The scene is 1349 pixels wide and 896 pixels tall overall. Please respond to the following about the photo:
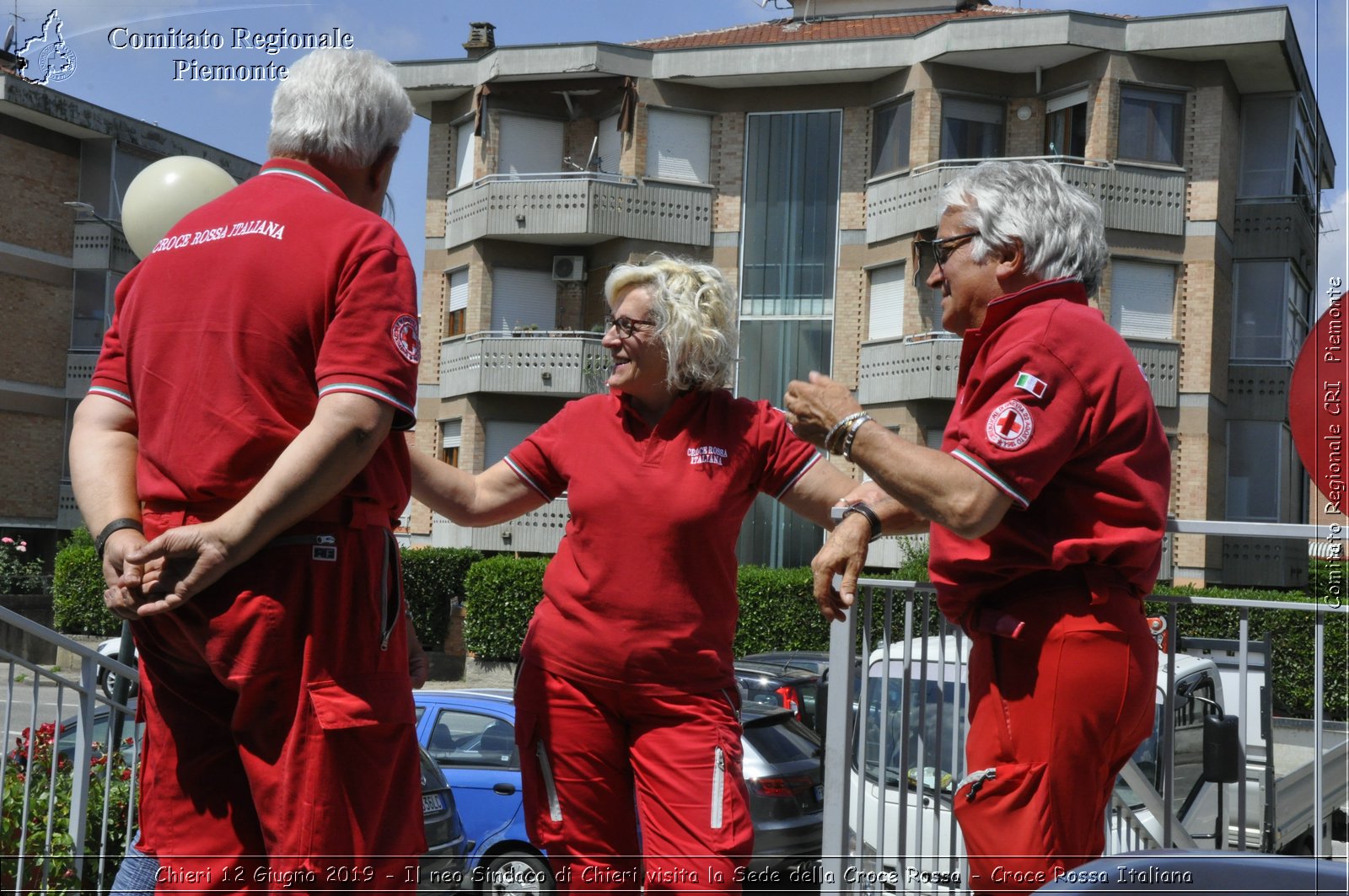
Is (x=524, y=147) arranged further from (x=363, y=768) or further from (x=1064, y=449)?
(x=363, y=768)

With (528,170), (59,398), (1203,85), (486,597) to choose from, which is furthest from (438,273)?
(1203,85)

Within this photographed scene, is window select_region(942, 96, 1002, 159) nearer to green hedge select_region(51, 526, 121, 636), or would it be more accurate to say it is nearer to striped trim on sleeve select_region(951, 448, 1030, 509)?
green hedge select_region(51, 526, 121, 636)

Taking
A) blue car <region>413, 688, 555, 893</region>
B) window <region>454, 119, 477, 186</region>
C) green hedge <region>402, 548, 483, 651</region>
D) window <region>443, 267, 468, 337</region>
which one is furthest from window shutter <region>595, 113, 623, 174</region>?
blue car <region>413, 688, 555, 893</region>

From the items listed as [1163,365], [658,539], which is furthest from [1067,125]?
[658,539]

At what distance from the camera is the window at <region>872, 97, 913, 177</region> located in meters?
30.8

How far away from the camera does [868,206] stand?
103 feet

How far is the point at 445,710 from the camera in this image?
1005 cm

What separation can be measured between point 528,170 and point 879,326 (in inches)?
378

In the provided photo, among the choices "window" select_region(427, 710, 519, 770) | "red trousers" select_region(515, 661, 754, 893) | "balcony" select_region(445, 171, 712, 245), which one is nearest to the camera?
"red trousers" select_region(515, 661, 754, 893)

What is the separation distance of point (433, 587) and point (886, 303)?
1208cm

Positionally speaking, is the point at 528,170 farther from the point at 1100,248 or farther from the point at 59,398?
the point at 1100,248

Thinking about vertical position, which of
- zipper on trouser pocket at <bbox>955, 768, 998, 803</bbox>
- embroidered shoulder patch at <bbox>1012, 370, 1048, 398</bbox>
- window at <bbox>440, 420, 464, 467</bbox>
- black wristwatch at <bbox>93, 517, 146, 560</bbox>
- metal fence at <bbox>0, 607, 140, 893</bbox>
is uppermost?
window at <bbox>440, 420, 464, 467</bbox>

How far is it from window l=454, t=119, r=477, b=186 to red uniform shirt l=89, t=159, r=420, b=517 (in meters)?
32.4

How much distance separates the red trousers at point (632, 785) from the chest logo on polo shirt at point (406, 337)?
133 cm
